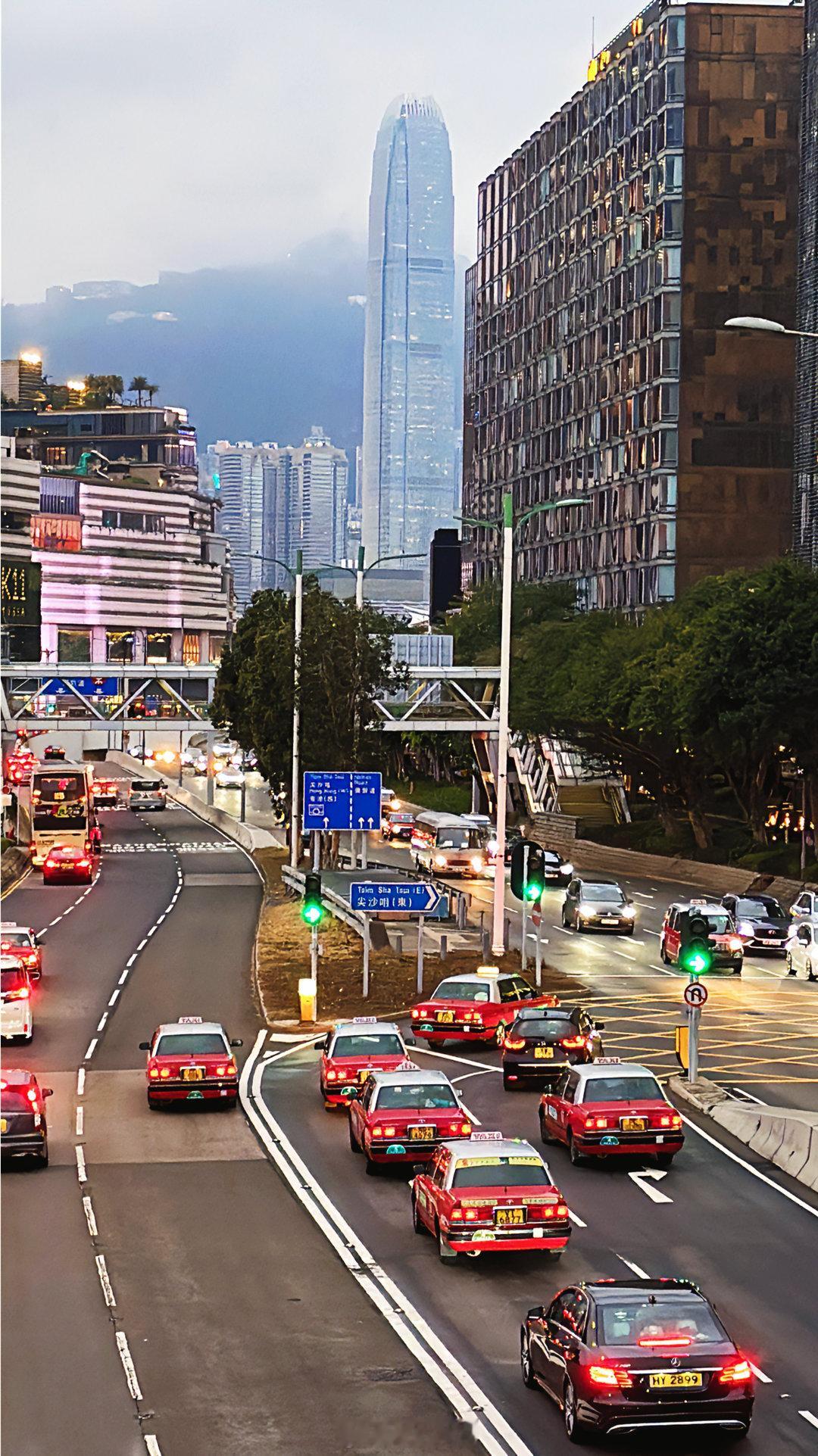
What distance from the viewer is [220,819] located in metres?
128

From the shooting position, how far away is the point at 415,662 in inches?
3844

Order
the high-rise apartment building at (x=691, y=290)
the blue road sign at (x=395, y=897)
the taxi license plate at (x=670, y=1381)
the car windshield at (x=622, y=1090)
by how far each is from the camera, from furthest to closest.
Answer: the high-rise apartment building at (x=691, y=290) < the blue road sign at (x=395, y=897) < the car windshield at (x=622, y=1090) < the taxi license plate at (x=670, y=1381)

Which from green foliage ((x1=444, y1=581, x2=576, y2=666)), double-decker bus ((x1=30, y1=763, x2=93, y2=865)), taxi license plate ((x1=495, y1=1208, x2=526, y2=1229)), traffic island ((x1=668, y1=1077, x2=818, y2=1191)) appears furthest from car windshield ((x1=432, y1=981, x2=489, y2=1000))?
green foliage ((x1=444, y1=581, x2=576, y2=666))

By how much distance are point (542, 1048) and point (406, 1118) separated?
312 inches

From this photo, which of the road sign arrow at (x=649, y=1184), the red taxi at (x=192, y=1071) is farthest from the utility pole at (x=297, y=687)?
→ the road sign arrow at (x=649, y=1184)

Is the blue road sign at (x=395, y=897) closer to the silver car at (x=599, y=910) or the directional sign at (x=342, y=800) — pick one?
the directional sign at (x=342, y=800)

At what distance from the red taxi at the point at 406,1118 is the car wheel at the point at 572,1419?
11106 millimetres

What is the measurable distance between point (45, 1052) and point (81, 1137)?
9.52 meters

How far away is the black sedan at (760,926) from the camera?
59.7 m

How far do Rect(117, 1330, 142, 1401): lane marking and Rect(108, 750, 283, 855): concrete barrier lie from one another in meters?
85.4

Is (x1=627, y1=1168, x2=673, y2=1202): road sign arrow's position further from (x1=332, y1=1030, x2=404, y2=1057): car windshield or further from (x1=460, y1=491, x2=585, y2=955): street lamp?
(x1=460, y1=491, x2=585, y2=955): street lamp

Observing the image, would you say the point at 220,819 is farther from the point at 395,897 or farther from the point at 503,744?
the point at 395,897

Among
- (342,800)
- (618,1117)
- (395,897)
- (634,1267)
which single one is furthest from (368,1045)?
(342,800)

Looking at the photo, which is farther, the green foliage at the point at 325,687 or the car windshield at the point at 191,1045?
the green foliage at the point at 325,687
